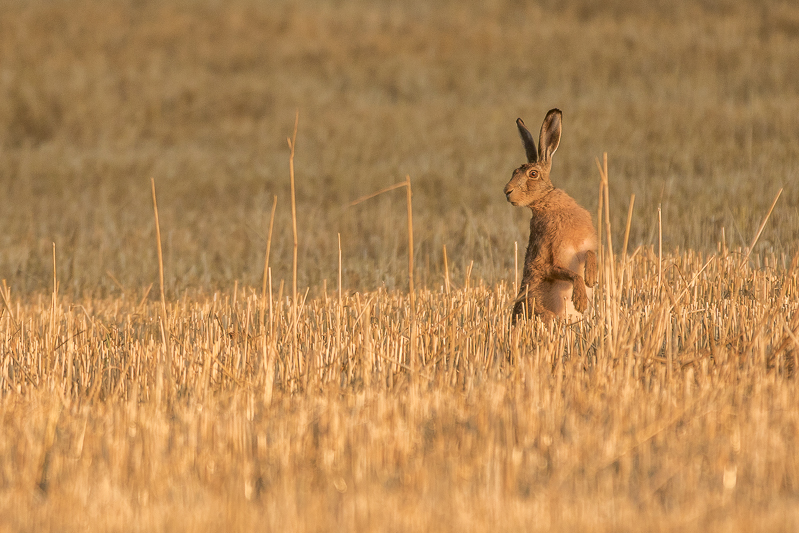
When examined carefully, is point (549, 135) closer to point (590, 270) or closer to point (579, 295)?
point (590, 270)

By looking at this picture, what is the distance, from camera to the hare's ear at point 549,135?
4902 mm

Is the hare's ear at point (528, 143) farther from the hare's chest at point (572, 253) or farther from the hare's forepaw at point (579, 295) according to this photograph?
the hare's forepaw at point (579, 295)

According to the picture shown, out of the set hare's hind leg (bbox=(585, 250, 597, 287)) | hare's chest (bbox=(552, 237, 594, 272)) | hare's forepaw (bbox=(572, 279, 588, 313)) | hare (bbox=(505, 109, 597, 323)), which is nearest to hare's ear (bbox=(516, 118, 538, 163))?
hare (bbox=(505, 109, 597, 323))

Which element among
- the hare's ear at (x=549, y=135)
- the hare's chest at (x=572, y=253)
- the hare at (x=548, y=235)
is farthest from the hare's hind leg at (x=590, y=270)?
the hare's ear at (x=549, y=135)

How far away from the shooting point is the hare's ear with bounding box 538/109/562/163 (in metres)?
4.90

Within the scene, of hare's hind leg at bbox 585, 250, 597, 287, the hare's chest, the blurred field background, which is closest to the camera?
the blurred field background

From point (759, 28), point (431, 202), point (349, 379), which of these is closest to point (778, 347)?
point (349, 379)

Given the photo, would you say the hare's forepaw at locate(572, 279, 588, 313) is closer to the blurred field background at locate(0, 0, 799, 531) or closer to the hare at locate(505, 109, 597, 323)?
the hare at locate(505, 109, 597, 323)

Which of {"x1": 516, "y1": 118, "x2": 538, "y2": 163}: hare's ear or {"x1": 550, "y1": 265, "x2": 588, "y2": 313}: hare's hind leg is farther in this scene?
{"x1": 516, "y1": 118, "x2": 538, "y2": 163}: hare's ear

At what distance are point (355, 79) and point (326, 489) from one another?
1713 centimetres

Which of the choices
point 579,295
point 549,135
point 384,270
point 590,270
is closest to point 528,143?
point 549,135

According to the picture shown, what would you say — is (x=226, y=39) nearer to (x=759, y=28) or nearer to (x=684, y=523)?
(x=759, y=28)

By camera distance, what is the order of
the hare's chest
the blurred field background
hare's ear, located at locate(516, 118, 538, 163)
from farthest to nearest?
hare's ear, located at locate(516, 118, 538, 163), the hare's chest, the blurred field background

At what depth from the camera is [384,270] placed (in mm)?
8258
